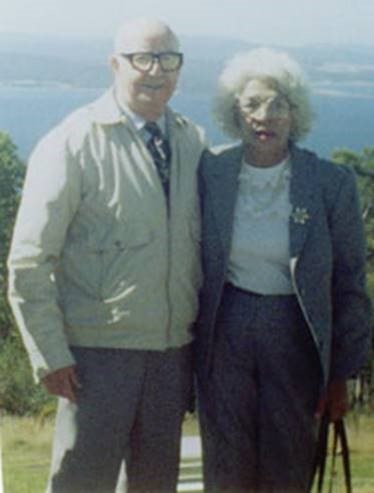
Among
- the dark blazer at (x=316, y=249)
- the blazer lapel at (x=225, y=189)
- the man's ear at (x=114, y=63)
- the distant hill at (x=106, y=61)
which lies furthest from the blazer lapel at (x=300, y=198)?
the man's ear at (x=114, y=63)

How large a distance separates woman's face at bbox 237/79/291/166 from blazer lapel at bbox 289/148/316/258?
0.13 ft

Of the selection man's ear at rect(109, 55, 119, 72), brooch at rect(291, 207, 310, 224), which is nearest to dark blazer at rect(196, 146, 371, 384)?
brooch at rect(291, 207, 310, 224)

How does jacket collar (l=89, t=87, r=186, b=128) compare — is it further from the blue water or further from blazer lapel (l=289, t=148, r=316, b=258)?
blazer lapel (l=289, t=148, r=316, b=258)

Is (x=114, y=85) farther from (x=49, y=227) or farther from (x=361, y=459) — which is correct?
(x=361, y=459)

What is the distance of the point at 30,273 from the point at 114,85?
0.40m

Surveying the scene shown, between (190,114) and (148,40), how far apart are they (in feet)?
0.67

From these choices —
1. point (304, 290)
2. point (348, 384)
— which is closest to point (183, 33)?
point (304, 290)

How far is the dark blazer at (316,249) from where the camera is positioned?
1.60 m

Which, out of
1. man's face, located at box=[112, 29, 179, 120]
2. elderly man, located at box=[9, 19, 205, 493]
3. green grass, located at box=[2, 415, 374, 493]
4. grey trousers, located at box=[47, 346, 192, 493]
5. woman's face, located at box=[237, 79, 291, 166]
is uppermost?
man's face, located at box=[112, 29, 179, 120]

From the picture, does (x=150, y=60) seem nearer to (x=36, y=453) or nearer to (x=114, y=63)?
(x=114, y=63)

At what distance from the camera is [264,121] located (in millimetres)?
1603

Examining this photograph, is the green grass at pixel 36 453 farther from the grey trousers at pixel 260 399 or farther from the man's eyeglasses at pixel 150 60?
the man's eyeglasses at pixel 150 60

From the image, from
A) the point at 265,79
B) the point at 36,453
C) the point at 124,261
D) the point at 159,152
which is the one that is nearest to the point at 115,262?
the point at 124,261

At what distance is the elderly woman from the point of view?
1601mm
